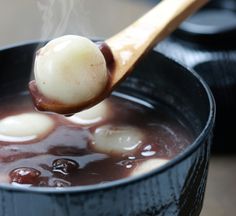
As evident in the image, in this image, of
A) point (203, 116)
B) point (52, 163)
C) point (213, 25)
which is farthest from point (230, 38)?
point (52, 163)

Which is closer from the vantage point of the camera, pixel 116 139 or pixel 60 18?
pixel 116 139

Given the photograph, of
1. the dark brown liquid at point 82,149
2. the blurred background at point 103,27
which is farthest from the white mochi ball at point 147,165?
the blurred background at point 103,27

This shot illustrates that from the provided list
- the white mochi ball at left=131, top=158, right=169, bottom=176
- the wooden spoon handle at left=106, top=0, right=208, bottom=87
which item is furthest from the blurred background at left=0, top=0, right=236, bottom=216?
the white mochi ball at left=131, top=158, right=169, bottom=176

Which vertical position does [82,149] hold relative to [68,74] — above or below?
below

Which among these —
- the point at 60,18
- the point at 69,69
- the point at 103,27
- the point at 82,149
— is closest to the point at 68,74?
the point at 69,69

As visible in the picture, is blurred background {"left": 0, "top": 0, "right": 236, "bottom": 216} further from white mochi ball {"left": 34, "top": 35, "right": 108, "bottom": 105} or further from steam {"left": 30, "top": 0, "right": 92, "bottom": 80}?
white mochi ball {"left": 34, "top": 35, "right": 108, "bottom": 105}

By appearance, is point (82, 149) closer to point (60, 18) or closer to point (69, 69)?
point (69, 69)

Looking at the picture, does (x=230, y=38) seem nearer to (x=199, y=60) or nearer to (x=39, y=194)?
(x=199, y=60)
